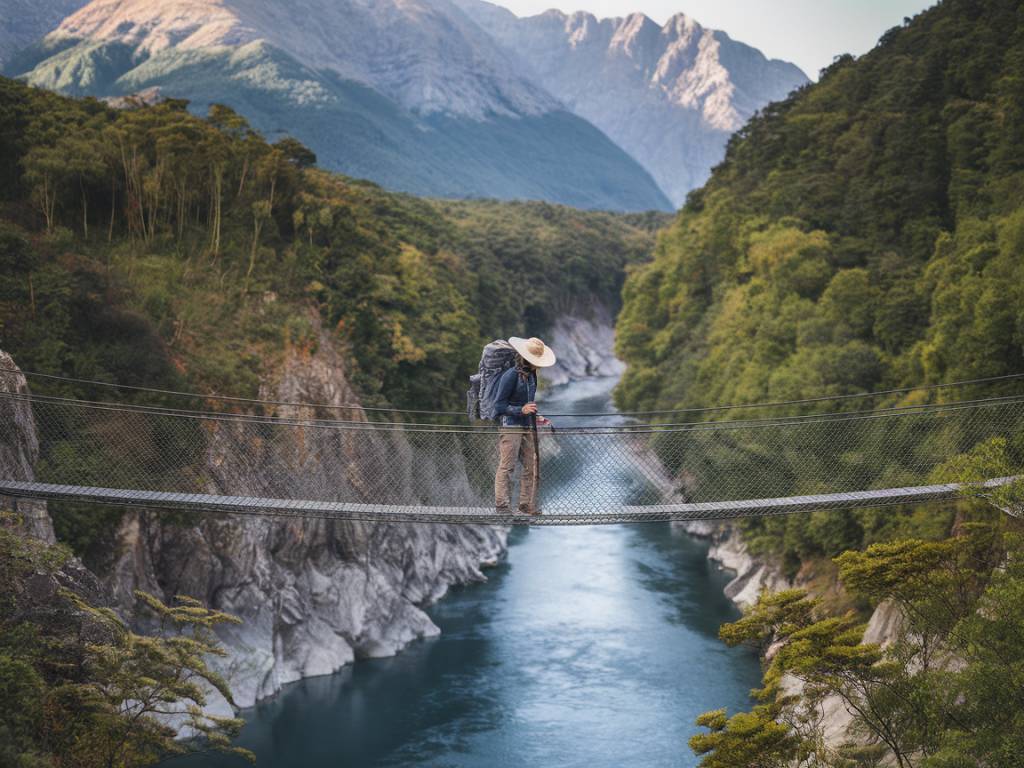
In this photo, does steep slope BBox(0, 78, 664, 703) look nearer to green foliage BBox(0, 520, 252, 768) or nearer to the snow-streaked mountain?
green foliage BBox(0, 520, 252, 768)

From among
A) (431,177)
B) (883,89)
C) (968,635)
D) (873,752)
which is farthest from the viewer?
(431,177)

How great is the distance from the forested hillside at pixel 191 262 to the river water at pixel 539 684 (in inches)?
192

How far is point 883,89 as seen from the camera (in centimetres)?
2734

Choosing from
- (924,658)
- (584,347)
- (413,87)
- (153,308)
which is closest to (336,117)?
(413,87)

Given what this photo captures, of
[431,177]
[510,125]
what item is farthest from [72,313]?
→ [510,125]

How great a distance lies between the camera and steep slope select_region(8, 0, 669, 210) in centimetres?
7500

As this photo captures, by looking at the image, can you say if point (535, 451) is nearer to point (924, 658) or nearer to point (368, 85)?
point (924, 658)

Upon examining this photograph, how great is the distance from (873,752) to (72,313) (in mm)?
11802

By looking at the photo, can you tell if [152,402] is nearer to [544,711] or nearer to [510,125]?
[544,711]

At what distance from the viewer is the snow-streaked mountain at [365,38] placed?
8088cm

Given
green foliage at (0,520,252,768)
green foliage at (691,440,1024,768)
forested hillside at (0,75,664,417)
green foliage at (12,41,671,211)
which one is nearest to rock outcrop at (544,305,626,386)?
green foliage at (12,41,671,211)

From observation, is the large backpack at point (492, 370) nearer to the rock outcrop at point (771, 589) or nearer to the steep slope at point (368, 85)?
the rock outcrop at point (771, 589)

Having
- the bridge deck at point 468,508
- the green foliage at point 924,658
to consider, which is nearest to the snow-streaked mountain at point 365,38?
the bridge deck at point 468,508

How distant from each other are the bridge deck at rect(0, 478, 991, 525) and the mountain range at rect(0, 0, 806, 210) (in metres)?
55.3
